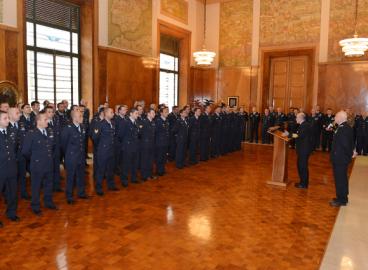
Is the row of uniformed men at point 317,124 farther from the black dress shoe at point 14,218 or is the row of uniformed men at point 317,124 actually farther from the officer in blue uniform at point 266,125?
the black dress shoe at point 14,218

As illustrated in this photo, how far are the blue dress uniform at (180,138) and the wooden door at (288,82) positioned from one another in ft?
25.6

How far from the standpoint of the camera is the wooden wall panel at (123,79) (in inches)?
416

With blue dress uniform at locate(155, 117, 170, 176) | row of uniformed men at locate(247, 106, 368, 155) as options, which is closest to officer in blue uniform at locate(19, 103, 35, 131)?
blue dress uniform at locate(155, 117, 170, 176)

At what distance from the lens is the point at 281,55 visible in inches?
583

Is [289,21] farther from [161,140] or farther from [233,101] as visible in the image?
[161,140]

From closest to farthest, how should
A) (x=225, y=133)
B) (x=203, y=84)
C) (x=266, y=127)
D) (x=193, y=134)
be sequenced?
1. (x=193, y=134)
2. (x=225, y=133)
3. (x=266, y=127)
4. (x=203, y=84)

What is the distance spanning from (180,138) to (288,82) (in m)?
8.32

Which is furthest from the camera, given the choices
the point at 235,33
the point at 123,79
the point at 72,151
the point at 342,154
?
the point at 235,33

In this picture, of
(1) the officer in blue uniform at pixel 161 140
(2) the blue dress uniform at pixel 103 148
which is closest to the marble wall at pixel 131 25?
(1) the officer in blue uniform at pixel 161 140

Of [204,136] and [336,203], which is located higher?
[204,136]

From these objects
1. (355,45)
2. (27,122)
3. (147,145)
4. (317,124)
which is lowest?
(147,145)

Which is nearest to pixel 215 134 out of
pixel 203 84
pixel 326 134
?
pixel 326 134

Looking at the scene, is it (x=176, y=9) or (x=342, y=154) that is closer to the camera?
(x=342, y=154)

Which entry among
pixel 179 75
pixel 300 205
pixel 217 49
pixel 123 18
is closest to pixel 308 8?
pixel 217 49
